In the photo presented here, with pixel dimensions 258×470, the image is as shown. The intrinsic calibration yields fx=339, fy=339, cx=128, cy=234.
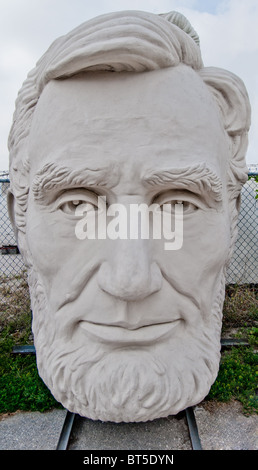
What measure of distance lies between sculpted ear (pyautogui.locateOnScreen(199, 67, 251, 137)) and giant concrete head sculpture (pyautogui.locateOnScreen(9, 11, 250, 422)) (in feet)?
0.52

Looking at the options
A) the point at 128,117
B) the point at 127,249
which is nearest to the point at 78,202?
the point at 127,249

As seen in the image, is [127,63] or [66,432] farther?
[66,432]

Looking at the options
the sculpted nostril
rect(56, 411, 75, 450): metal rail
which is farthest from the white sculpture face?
rect(56, 411, 75, 450): metal rail

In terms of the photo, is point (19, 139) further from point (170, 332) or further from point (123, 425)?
point (123, 425)

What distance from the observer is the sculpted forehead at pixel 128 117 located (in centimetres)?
162

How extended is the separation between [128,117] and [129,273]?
745 mm

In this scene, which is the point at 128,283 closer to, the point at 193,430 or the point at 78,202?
the point at 78,202

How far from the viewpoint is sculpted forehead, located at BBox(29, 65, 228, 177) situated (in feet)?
5.32

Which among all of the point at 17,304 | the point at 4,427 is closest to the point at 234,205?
the point at 4,427

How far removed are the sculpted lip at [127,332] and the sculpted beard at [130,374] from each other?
59mm

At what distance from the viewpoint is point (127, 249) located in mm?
1544

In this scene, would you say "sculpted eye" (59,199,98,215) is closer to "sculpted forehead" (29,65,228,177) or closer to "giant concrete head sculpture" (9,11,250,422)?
"giant concrete head sculpture" (9,11,250,422)

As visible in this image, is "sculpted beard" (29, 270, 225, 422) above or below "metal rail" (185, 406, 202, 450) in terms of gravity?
above

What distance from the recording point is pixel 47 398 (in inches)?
94.6
